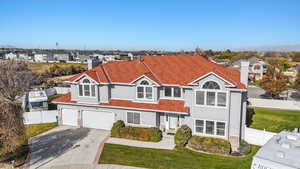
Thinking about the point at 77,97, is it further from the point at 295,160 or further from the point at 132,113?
the point at 295,160

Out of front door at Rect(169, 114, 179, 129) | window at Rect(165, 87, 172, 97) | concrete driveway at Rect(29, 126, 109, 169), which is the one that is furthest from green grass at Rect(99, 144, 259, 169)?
window at Rect(165, 87, 172, 97)

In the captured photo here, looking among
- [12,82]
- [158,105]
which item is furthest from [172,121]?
[12,82]

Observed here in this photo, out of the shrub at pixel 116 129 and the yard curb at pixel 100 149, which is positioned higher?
the shrub at pixel 116 129

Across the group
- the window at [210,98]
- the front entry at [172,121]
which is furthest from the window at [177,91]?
the window at [210,98]

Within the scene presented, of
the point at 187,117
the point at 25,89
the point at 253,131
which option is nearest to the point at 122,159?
the point at 187,117

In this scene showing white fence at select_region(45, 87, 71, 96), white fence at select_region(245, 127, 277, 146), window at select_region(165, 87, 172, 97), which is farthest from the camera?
white fence at select_region(45, 87, 71, 96)

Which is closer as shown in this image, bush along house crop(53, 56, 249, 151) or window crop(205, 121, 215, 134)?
bush along house crop(53, 56, 249, 151)

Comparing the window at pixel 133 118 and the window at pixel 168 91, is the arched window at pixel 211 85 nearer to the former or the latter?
the window at pixel 168 91

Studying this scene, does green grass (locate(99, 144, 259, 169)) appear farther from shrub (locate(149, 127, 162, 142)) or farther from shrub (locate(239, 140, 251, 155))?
shrub (locate(149, 127, 162, 142))
